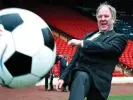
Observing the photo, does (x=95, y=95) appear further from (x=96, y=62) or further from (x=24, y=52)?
(x=24, y=52)

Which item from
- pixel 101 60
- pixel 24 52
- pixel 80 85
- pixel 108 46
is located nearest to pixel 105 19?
pixel 108 46

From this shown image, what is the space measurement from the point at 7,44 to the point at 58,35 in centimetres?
1665

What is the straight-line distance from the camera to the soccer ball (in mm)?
3496

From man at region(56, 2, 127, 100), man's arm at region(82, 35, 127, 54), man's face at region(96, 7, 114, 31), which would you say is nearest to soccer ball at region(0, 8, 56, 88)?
man at region(56, 2, 127, 100)

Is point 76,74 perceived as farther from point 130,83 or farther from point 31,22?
point 130,83

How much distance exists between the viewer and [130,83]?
606 inches

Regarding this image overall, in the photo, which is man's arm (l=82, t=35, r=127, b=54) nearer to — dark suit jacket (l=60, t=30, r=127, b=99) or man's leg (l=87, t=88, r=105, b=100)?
dark suit jacket (l=60, t=30, r=127, b=99)

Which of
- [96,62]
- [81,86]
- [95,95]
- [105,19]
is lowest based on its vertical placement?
[95,95]

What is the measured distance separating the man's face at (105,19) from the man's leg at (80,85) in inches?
18.7

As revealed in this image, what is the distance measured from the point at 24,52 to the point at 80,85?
0.58 m

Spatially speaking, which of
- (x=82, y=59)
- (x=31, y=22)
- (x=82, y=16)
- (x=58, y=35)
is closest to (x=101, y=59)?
(x=82, y=59)

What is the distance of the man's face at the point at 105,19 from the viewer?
3.56 meters

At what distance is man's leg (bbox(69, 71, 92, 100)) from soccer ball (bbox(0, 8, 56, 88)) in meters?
0.31

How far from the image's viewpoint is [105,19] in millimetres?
3551
